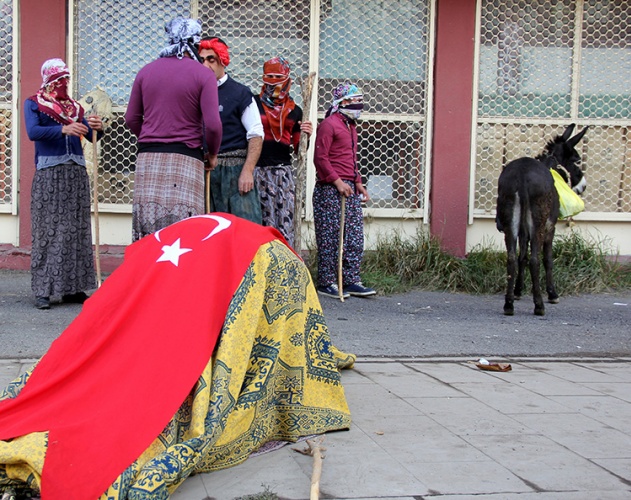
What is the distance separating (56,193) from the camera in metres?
6.49

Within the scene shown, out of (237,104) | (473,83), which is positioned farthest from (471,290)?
(237,104)

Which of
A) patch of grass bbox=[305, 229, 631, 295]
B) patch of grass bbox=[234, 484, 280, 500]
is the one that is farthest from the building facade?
patch of grass bbox=[234, 484, 280, 500]

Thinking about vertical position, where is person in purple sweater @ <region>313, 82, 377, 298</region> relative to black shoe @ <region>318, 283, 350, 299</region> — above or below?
above

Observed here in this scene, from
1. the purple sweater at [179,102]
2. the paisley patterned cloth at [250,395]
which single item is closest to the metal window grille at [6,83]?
the purple sweater at [179,102]

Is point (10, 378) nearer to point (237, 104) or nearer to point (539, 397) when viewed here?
point (237, 104)

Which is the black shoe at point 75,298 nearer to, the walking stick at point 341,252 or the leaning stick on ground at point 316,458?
the walking stick at point 341,252

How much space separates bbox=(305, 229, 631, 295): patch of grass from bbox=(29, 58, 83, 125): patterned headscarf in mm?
3071

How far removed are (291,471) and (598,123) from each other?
24.3 feet

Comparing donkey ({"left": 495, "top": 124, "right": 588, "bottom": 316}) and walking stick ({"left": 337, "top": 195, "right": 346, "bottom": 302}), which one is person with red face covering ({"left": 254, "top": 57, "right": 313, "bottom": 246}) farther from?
donkey ({"left": 495, "top": 124, "right": 588, "bottom": 316})

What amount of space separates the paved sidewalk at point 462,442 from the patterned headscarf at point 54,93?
97.2 inches

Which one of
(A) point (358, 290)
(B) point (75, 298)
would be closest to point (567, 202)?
(A) point (358, 290)

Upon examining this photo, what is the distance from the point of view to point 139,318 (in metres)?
3.34

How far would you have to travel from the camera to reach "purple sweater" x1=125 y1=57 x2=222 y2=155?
499 centimetres

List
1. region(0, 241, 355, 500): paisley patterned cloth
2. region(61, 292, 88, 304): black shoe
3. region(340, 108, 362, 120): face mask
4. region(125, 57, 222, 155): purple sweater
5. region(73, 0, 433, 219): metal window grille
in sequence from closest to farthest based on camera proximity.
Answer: region(0, 241, 355, 500): paisley patterned cloth
region(125, 57, 222, 155): purple sweater
region(61, 292, 88, 304): black shoe
region(340, 108, 362, 120): face mask
region(73, 0, 433, 219): metal window grille
